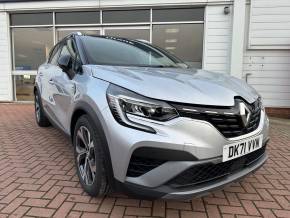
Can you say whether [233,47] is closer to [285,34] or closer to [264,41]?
[264,41]

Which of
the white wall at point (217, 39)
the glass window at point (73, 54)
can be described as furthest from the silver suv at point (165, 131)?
the white wall at point (217, 39)

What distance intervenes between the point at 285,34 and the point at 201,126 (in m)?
6.92

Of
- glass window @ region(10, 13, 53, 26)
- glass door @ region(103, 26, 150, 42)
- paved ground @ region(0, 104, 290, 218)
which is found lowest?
paved ground @ region(0, 104, 290, 218)

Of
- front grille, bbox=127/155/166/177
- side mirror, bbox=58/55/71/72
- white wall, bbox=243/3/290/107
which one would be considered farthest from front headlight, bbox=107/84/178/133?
white wall, bbox=243/3/290/107

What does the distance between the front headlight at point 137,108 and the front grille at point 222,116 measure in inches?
3.5

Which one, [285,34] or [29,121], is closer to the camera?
[29,121]

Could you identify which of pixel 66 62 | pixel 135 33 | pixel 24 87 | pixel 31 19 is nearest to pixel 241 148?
pixel 66 62

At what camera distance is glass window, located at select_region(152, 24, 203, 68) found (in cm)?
859

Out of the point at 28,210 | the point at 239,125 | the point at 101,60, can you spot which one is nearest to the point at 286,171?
the point at 239,125

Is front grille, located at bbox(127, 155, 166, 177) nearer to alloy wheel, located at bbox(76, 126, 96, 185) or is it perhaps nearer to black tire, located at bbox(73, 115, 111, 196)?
black tire, located at bbox(73, 115, 111, 196)

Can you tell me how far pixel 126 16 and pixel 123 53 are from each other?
18.7 feet

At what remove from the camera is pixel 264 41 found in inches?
313

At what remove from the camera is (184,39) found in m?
8.69

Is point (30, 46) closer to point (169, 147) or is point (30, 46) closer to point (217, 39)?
point (217, 39)
